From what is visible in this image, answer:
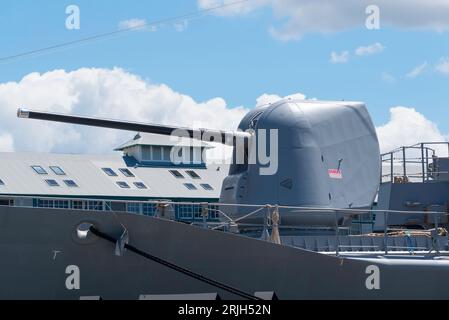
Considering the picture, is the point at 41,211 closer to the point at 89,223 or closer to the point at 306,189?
the point at 89,223

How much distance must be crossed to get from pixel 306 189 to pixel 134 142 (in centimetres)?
3389

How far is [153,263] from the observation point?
1027 cm

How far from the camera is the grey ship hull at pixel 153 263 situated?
977 centimetres

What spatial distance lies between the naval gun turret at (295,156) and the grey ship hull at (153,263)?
7.24ft

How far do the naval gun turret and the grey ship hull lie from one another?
2208 mm

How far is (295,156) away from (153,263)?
4.15 metres

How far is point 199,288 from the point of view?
10.5 meters

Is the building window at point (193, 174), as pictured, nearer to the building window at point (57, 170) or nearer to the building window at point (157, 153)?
the building window at point (157, 153)

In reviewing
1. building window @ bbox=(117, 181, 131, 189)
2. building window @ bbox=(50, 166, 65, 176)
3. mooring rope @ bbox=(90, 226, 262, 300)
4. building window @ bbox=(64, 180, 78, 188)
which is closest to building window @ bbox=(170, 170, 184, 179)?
building window @ bbox=(117, 181, 131, 189)

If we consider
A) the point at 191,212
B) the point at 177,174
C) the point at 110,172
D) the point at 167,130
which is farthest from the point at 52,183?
the point at 167,130

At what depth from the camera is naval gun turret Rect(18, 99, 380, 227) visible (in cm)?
1359

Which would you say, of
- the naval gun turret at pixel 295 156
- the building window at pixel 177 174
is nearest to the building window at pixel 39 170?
the building window at pixel 177 174
